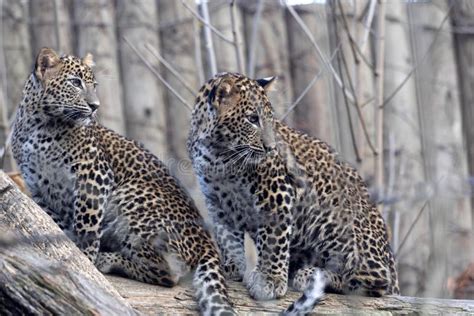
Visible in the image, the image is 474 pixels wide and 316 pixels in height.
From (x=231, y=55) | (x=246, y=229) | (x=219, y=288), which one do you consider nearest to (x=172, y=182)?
(x=246, y=229)

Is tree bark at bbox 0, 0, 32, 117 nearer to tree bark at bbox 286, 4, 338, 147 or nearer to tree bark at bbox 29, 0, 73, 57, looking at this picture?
tree bark at bbox 29, 0, 73, 57

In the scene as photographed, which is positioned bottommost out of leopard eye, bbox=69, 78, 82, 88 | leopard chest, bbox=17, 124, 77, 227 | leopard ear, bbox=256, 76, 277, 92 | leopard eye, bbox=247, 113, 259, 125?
leopard chest, bbox=17, 124, 77, 227

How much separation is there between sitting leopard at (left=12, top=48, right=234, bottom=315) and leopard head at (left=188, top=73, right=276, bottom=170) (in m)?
0.53

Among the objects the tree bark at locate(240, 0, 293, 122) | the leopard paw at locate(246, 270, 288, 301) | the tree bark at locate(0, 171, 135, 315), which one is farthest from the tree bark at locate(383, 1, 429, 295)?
the tree bark at locate(0, 171, 135, 315)

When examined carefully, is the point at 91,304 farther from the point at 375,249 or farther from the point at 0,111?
the point at 0,111

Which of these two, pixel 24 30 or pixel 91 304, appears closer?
pixel 91 304

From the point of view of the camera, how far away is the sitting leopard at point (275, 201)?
614 centimetres

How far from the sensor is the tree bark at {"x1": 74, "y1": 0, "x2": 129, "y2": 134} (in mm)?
12039

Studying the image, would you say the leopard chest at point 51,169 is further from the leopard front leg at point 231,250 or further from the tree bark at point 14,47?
the tree bark at point 14,47

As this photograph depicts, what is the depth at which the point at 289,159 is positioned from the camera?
628 cm

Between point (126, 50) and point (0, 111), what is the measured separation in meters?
2.04

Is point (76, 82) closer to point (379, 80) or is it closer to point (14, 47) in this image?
point (379, 80)

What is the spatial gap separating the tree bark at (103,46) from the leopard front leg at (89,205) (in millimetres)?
5696

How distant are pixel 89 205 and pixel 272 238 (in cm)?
120
